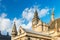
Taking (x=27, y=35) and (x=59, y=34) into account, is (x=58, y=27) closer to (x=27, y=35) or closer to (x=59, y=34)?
(x=59, y=34)

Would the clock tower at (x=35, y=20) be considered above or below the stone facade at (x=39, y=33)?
above

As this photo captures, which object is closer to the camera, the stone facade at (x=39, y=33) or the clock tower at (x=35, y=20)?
the stone facade at (x=39, y=33)

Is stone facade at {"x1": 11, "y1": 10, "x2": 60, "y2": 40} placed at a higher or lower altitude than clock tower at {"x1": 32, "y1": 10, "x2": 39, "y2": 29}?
lower

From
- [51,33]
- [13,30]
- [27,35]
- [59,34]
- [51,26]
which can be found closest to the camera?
[27,35]

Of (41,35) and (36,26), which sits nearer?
(41,35)

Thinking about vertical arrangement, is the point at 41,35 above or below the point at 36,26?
below

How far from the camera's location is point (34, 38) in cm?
5359

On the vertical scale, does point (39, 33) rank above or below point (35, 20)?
below

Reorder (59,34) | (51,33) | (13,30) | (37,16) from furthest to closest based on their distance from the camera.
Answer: (37,16), (13,30), (51,33), (59,34)

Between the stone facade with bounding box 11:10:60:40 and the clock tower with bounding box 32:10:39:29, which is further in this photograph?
the clock tower with bounding box 32:10:39:29

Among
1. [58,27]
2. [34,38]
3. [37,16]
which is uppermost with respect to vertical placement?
[37,16]

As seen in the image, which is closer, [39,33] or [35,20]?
[39,33]

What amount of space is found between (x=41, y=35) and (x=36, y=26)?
1371 cm

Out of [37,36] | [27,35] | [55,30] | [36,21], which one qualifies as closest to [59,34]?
[55,30]
